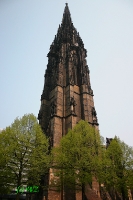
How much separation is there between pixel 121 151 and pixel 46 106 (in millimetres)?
15243

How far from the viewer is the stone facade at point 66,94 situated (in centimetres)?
2286

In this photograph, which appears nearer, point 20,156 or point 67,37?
point 20,156

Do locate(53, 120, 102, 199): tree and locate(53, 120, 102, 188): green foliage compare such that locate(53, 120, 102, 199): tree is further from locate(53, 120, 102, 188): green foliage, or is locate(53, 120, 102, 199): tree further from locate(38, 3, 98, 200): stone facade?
locate(38, 3, 98, 200): stone facade

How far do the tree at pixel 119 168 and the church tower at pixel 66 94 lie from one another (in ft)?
22.7

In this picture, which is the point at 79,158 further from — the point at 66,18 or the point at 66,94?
the point at 66,18

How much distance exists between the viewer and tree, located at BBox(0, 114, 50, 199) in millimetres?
13164

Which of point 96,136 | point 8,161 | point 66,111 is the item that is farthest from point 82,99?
point 8,161

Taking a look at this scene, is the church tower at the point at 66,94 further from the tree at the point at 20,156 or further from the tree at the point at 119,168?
the tree at the point at 119,168

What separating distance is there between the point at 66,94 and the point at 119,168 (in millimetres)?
13766

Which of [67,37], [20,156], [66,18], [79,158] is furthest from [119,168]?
[66,18]

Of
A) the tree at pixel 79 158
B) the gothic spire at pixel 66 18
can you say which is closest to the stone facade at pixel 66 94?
the tree at pixel 79 158

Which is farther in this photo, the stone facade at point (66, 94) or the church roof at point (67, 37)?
the church roof at point (67, 37)

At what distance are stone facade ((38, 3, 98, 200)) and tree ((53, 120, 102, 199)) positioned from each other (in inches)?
159

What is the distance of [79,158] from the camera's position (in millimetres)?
15477
